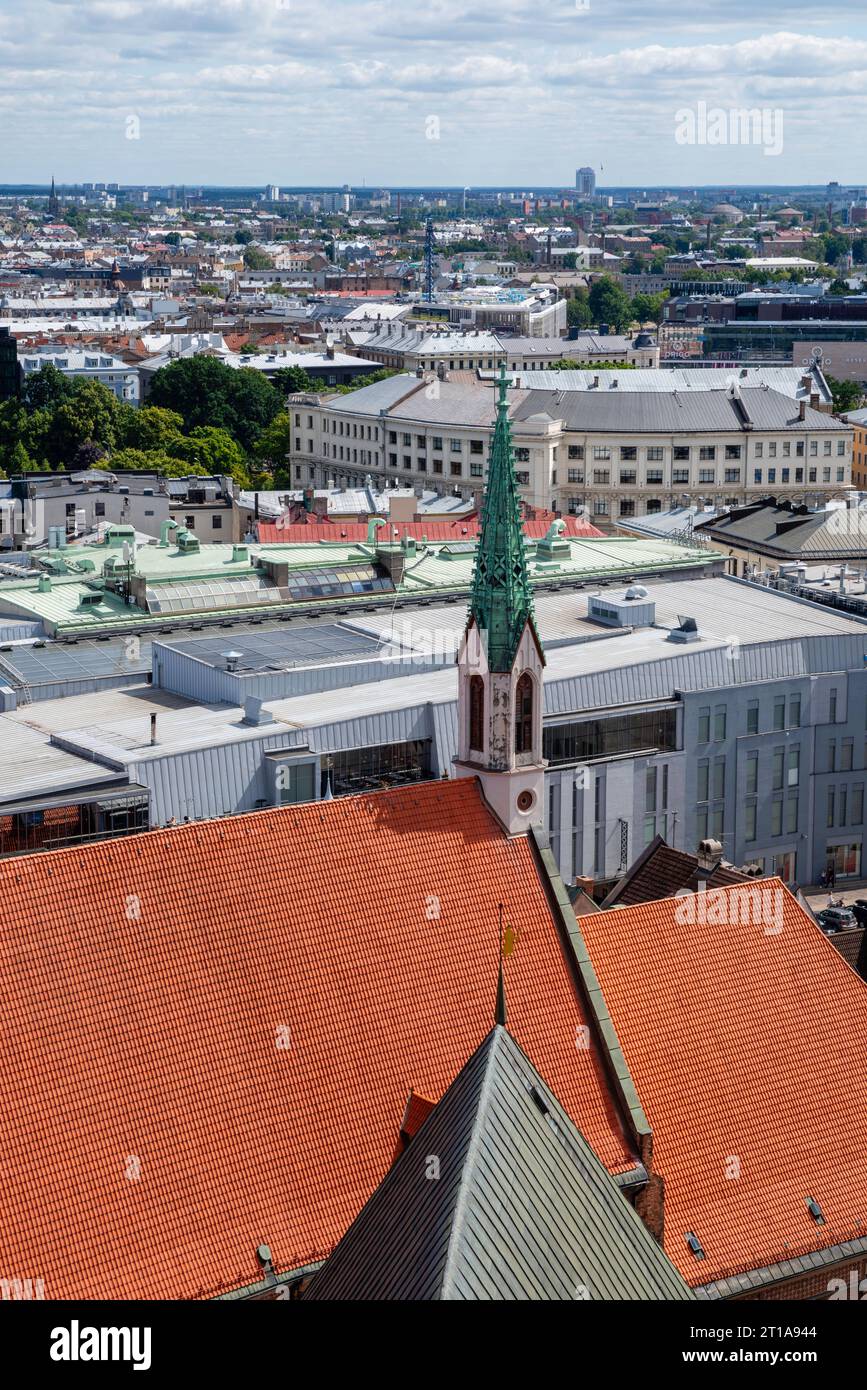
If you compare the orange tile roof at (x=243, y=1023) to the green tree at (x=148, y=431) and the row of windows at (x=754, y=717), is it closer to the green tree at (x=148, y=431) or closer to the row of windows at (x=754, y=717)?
the row of windows at (x=754, y=717)

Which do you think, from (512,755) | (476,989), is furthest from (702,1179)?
(512,755)

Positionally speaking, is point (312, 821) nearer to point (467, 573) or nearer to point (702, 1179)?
point (702, 1179)

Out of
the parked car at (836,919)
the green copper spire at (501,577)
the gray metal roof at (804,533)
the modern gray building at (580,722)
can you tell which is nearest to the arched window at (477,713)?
the green copper spire at (501,577)

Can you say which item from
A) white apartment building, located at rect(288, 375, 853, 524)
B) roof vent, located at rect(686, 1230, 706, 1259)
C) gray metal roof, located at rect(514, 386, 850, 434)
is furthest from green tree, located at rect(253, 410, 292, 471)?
roof vent, located at rect(686, 1230, 706, 1259)
